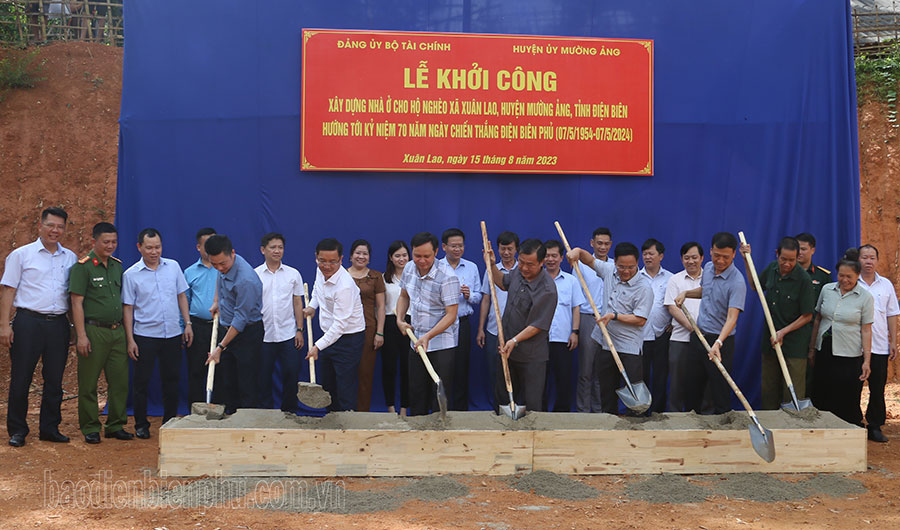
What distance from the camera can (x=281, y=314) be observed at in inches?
191

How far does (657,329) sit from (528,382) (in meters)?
1.45

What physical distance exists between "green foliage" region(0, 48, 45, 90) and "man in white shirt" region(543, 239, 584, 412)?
739 centimetres

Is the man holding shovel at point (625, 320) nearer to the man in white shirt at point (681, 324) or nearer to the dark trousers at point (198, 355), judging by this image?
the man in white shirt at point (681, 324)

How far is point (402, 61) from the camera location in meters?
5.66

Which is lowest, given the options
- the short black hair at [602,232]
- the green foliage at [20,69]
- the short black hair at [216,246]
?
the short black hair at [216,246]

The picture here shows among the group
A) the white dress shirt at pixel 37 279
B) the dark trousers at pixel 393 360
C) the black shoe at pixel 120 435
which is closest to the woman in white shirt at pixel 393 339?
the dark trousers at pixel 393 360

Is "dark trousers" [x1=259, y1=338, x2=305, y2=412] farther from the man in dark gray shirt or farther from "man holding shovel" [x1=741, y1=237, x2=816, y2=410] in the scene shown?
"man holding shovel" [x1=741, y1=237, x2=816, y2=410]

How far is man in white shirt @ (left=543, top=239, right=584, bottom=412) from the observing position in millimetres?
5199

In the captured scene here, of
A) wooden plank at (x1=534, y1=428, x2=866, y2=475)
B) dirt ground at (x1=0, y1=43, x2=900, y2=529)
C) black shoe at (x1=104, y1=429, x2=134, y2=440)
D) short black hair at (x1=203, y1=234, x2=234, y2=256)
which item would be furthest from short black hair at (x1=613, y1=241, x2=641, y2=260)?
black shoe at (x1=104, y1=429, x2=134, y2=440)

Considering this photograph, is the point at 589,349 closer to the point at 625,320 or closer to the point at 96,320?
the point at 625,320

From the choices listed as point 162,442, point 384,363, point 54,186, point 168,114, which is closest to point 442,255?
point 384,363

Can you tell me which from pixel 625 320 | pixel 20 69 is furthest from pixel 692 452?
pixel 20 69

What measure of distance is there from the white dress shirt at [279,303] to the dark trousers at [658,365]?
2532mm

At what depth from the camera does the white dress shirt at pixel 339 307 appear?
4309 mm
